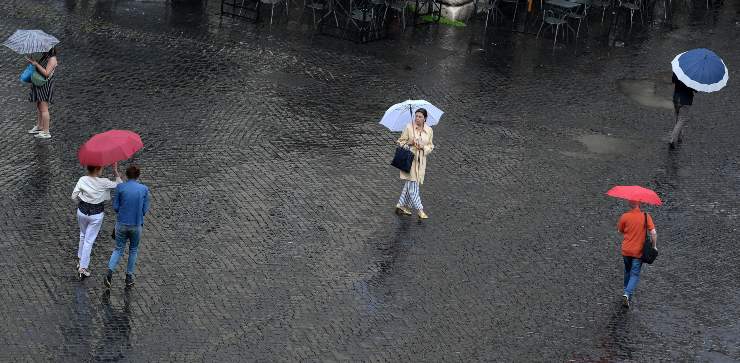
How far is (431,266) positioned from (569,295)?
4.66ft

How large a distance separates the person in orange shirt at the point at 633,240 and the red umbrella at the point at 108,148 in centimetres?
479

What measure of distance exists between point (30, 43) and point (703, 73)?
8.59m

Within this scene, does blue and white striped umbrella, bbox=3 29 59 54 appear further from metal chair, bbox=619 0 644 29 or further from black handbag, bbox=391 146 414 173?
metal chair, bbox=619 0 644 29

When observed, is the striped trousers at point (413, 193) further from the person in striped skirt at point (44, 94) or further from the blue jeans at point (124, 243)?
the person in striped skirt at point (44, 94)

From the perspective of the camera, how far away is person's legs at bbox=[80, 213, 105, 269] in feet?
37.4

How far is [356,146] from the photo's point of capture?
15789 mm

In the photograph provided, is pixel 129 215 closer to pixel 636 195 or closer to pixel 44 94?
pixel 44 94

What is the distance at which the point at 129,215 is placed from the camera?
443 inches

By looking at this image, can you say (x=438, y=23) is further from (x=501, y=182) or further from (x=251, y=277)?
(x=251, y=277)

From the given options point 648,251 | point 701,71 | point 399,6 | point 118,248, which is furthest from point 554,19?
point 118,248

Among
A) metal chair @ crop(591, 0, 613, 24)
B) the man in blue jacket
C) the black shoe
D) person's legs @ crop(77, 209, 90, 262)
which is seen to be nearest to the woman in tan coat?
the man in blue jacket

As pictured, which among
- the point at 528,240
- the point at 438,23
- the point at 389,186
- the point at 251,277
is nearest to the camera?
the point at 251,277

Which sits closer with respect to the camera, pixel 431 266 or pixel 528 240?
pixel 431 266

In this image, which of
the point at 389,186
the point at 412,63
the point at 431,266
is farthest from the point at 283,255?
the point at 412,63
